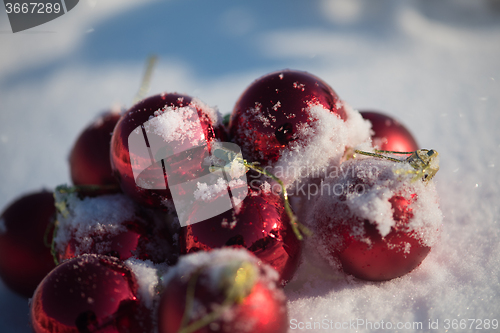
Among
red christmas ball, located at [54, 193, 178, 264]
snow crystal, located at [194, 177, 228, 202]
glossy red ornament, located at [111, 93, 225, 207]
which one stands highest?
glossy red ornament, located at [111, 93, 225, 207]

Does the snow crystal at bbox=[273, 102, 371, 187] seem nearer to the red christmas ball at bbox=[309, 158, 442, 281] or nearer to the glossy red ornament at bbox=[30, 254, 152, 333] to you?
the red christmas ball at bbox=[309, 158, 442, 281]

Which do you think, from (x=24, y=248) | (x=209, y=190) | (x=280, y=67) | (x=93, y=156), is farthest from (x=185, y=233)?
(x=280, y=67)

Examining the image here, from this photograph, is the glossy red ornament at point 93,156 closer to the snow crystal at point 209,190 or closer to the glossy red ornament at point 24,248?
the glossy red ornament at point 24,248

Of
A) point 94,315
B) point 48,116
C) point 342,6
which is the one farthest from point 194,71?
point 94,315

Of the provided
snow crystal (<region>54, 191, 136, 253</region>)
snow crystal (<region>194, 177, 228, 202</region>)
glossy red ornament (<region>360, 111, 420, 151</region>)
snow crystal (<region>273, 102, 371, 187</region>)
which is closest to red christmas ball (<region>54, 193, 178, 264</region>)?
snow crystal (<region>54, 191, 136, 253</region>)

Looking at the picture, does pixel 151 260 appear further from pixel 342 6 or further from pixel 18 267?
pixel 342 6

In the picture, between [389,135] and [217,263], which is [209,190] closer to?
[217,263]

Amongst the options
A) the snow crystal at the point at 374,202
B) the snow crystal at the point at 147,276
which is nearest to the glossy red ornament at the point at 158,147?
the snow crystal at the point at 147,276
